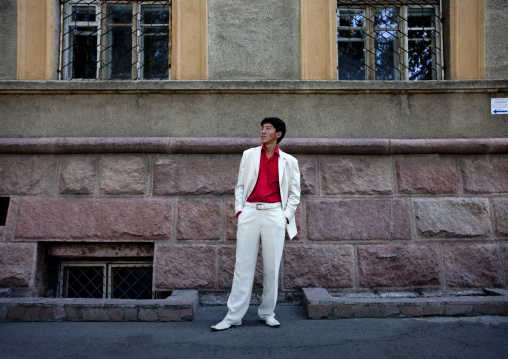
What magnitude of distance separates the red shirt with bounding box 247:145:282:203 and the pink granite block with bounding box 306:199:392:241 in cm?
117

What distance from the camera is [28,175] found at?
539 centimetres

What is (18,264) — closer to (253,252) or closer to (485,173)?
(253,252)

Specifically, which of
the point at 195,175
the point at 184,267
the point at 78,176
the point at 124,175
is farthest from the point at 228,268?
the point at 78,176

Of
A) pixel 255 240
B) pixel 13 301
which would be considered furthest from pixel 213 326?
pixel 13 301

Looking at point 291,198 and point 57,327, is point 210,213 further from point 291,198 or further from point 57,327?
point 57,327

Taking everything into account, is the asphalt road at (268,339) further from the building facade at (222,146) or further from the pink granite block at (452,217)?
the pink granite block at (452,217)

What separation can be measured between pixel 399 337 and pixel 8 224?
481 centimetres

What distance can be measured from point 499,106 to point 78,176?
5.72 meters

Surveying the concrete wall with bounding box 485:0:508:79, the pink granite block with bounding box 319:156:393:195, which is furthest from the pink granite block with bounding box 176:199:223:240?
the concrete wall with bounding box 485:0:508:79

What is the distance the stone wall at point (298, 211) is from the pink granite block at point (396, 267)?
1 cm

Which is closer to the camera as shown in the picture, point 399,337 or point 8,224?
point 399,337

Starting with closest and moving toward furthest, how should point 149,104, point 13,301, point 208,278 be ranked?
point 13,301, point 208,278, point 149,104

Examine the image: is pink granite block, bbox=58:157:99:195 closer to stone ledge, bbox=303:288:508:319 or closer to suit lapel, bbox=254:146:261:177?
suit lapel, bbox=254:146:261:177

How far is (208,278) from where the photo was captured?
520 centimetres
